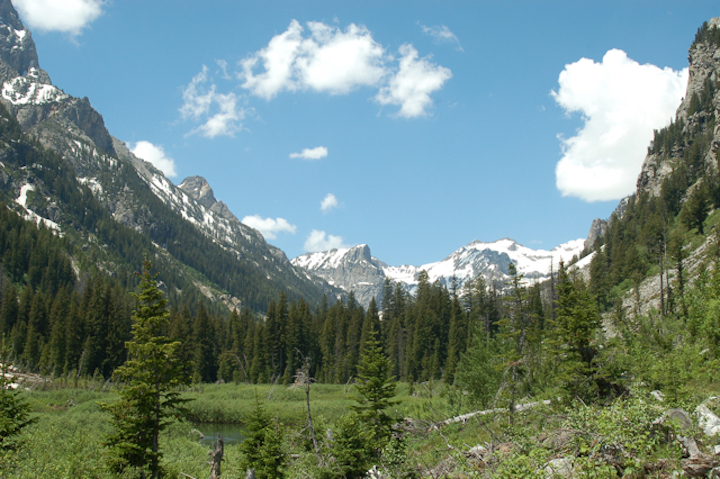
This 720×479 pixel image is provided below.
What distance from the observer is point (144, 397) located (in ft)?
56.6

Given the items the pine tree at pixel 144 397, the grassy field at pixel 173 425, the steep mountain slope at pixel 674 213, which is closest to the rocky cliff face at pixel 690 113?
the steep mountain slope at pixel 674 213

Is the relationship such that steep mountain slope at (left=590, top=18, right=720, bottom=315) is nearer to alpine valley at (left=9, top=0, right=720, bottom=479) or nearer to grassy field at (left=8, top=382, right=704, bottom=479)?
alpine valley at (left=9, top=0, right=720, bottom=479)

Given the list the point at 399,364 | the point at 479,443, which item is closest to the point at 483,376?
the point at 479,443

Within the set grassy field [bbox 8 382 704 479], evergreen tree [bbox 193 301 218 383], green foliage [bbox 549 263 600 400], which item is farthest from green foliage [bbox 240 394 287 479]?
evergreen tree [bbox 193 301 218 383]

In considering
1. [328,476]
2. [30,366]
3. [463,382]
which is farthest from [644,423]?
[30,366]

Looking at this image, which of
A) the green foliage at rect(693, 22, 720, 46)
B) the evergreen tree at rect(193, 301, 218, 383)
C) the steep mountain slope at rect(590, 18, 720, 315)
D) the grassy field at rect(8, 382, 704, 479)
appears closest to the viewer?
the grassy field at rect(8, 382, 704, 479)

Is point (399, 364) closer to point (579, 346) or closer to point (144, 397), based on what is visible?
point (579, 346)

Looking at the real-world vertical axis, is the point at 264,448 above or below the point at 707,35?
below

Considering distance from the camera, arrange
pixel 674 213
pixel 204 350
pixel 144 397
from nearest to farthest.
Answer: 1. pixel 144 397
2. pixel 204 350
3. pixel 674 213

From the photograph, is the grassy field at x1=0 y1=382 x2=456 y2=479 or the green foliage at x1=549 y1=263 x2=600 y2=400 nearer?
the grassy field at x1=0 y1=382 x2=456 y2=479

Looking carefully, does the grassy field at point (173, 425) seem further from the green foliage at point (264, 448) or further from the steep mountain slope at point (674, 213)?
the steep mountain slope at point (674, 213)

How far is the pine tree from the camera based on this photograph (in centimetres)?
1680

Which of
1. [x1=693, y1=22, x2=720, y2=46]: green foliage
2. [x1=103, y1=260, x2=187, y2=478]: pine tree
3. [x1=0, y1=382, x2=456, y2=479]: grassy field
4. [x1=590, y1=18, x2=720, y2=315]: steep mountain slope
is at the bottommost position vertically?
[x1=0, y1=382, x2=456, y2=479]: grassy field

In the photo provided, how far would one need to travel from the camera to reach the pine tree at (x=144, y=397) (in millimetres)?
16797
